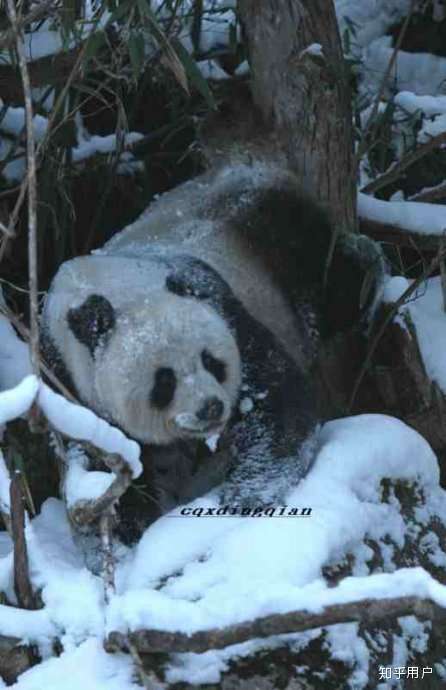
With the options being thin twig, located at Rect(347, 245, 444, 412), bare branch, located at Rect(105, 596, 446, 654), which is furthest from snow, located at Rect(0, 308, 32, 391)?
bare branch, located at Rect(105, 596, 446, 654)

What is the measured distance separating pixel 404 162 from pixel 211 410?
1564 mm

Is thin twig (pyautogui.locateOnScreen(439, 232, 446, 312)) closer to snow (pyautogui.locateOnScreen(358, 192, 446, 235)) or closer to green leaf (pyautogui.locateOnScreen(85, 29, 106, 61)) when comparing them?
snow (pyautogui.locateOnScreen(358, 192, 446, 235))

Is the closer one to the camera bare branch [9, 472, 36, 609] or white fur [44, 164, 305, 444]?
bare branch [9, 472, 36, 609]

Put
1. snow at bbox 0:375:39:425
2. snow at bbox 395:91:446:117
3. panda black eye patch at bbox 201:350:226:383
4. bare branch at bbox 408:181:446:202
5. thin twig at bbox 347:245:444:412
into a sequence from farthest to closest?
snow at bbox 395:91:446:117 < bare branch at bbox 408:181:446:202 < thin twig at bbox 347:245:444:412 < panda black eye patch at bbox 201:350:226:383 < snow at bbox 0:375:39:425

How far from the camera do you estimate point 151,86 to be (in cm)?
437

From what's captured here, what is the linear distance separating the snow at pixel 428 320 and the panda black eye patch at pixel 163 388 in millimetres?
1006

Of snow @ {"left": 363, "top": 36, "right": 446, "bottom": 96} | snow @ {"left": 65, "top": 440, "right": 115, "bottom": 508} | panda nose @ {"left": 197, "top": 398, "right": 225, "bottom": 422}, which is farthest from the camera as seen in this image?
snow @ {"left": 363, "top": 36, "right": 446, "bottom": 96}

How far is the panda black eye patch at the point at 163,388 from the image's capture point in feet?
9.18

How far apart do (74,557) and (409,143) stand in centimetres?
221

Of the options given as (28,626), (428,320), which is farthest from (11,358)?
(28,626)

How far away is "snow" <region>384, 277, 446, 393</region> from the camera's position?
3.62 meters

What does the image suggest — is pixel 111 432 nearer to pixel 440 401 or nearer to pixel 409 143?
Result: pixel 440 401

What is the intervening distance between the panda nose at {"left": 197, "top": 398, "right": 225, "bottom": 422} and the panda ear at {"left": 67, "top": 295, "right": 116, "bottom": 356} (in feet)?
0.95

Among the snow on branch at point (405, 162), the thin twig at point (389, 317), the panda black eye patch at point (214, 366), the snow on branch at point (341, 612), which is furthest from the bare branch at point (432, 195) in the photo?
the snow on branch at point (341, 612)
